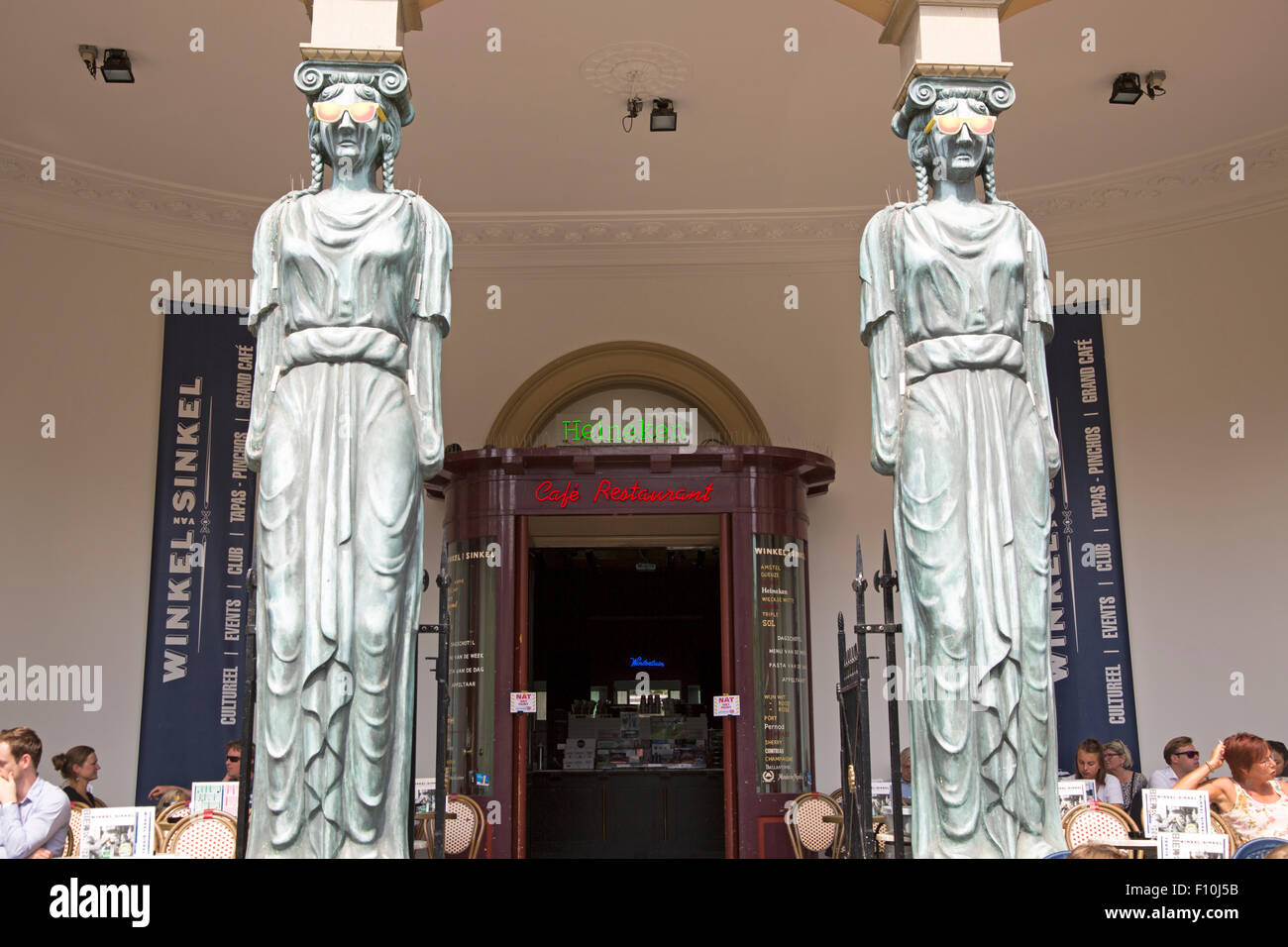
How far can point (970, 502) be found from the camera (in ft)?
13.5

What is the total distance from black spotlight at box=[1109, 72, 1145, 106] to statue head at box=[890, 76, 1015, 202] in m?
5.27

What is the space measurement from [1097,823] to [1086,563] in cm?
429

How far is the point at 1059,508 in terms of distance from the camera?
33.7ft

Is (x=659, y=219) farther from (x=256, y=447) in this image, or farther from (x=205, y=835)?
(x=256, y=447)

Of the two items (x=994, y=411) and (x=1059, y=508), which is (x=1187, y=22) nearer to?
(x=1059, y=508)

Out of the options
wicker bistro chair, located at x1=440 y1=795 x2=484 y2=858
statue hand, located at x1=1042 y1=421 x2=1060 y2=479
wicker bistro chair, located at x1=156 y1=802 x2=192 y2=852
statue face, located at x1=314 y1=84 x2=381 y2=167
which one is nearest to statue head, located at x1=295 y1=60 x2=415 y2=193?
statue face, located at x1=314 y1=84 x2=381 y2=167

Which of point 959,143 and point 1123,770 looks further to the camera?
point 1123,770

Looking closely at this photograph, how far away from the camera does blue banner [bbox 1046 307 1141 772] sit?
9.73 metres

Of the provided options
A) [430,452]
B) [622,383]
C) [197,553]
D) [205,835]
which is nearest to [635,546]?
[622,383]

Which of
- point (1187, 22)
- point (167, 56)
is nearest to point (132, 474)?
point (167, 56)

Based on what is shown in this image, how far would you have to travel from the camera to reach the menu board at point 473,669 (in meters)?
9.42

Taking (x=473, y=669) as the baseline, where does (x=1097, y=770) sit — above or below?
below

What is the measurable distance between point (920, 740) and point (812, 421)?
683 centimetres

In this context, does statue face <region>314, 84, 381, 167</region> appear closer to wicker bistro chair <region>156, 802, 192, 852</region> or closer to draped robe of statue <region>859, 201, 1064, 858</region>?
draped robe of statue <region>859, 201, 1064, 858</region>
